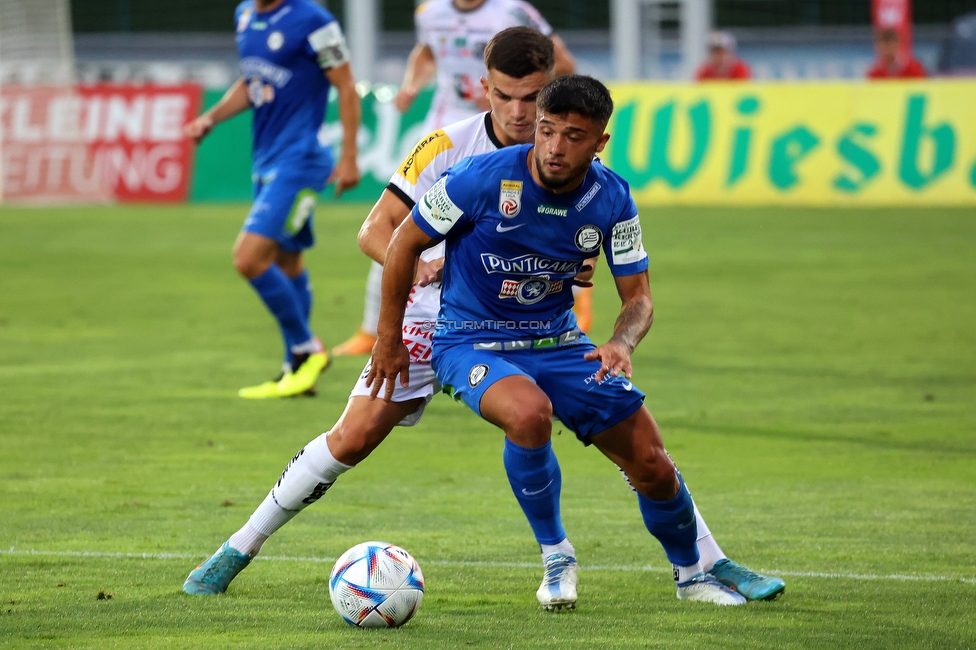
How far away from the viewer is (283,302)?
859 cm

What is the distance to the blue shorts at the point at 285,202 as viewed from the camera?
28.0 ft

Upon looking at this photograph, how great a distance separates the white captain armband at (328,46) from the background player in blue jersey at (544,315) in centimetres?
429

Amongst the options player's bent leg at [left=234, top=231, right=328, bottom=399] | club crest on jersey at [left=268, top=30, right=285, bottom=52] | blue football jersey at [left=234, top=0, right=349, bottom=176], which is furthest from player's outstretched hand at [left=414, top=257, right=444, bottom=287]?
club crest on jersey at [left=268, top=30, right=285, bottom=52]

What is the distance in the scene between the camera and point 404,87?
9.62 metres

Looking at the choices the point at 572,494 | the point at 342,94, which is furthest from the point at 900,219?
the point at 572,494

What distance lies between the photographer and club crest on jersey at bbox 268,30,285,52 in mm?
8695

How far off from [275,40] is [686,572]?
4.99 m

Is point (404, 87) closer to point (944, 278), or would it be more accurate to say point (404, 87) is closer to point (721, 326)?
point (721, 326)

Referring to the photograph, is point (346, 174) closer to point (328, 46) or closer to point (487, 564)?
point (328, 46)

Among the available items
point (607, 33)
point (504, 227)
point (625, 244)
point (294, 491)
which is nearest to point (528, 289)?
point (504, 227)

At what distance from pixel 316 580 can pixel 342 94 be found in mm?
4292

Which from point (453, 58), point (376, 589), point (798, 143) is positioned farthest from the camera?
point (798, 143)

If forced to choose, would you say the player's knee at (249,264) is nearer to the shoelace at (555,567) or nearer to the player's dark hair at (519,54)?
the player's dark hair at (519,54)

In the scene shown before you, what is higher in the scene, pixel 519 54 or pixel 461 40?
pixel 519 54
